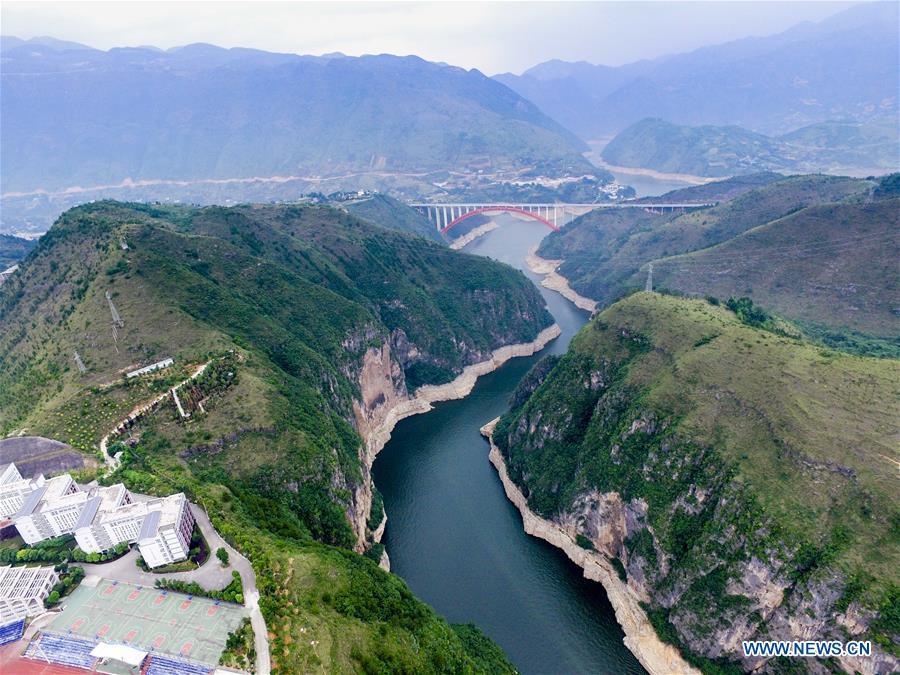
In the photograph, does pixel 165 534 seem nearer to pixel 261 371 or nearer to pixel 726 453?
pixel 261 371

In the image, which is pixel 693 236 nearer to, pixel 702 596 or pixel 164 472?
pixel 702 596

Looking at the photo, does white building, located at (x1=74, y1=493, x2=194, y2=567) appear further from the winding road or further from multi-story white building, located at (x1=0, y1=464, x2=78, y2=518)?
multi-story white building, located at (x1=0, y1=464, x2=78, y2=518)

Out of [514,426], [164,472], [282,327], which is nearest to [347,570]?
[164,472]

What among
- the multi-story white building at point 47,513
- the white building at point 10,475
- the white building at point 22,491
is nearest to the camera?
the multi-story white building at point 47,513

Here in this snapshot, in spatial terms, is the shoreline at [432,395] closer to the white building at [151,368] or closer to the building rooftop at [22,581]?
the white building at [151,368]

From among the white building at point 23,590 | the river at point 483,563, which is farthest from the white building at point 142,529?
the river at point 483,563

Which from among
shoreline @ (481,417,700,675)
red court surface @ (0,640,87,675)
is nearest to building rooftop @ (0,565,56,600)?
red court surface @ (0,640,87,675)
